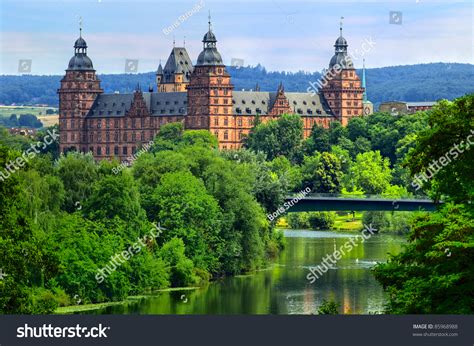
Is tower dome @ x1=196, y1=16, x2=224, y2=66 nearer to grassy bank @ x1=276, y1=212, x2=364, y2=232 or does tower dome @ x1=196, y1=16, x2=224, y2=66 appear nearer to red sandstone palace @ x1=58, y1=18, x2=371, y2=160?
red sandstone palace @ x1=58, y1=18, x2=371, y2=160

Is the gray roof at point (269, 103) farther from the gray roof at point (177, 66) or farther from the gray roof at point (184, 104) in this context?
the gray roof at point (177, 66)

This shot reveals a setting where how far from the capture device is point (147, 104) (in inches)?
7170

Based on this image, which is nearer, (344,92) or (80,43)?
(80,43)

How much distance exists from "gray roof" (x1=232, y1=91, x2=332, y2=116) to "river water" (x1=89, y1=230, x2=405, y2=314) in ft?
283

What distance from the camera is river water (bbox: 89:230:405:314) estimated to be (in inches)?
2432

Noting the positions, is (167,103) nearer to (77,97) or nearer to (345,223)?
(77,97)

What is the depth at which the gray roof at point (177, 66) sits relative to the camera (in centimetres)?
19600

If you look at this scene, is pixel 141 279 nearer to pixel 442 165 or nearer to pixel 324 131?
pixel 442 165

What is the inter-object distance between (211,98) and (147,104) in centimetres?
1268

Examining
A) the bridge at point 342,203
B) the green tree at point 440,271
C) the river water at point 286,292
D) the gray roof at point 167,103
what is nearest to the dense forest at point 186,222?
the green tree at point 440,271

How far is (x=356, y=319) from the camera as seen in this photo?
3209 centimetres
